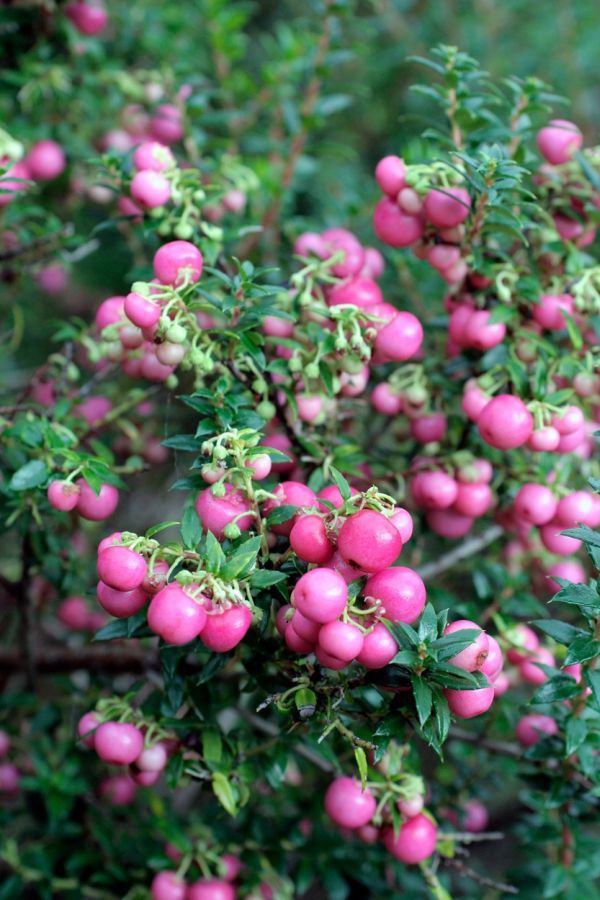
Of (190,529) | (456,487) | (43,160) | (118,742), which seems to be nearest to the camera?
(190,529)

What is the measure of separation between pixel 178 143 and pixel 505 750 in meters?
1.30

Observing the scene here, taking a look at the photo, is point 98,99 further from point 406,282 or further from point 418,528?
point 418,528

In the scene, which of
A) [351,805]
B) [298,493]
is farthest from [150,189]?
[351,805]

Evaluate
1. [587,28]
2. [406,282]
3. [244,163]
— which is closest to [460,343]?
[406,282]

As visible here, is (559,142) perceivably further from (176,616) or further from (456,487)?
(176,616)

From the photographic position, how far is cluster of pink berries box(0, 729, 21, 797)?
1.39 m

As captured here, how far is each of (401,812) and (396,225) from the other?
73cm

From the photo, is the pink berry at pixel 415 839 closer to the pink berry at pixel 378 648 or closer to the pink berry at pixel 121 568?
the pink berry at pixel 378 648

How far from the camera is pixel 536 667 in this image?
1.22 m

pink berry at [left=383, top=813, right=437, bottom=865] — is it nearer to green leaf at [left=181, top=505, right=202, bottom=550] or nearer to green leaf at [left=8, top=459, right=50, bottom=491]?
green leaf at [left=181, top=505, right=202, bottom=550]

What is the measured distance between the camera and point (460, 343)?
1183 millimetres

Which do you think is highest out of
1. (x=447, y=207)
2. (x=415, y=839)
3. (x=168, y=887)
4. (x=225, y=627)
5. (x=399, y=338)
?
(x=447, y=207)

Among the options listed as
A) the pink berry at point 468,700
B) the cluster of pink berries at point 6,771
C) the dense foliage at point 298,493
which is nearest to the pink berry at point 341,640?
the dense foliage at point 298,493

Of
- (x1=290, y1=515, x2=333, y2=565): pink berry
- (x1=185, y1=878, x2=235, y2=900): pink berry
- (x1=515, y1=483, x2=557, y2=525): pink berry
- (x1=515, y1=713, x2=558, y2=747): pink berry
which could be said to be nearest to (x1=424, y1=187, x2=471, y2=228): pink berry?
(x1=515, y1=483, x2=557, y2=525): pink berry
